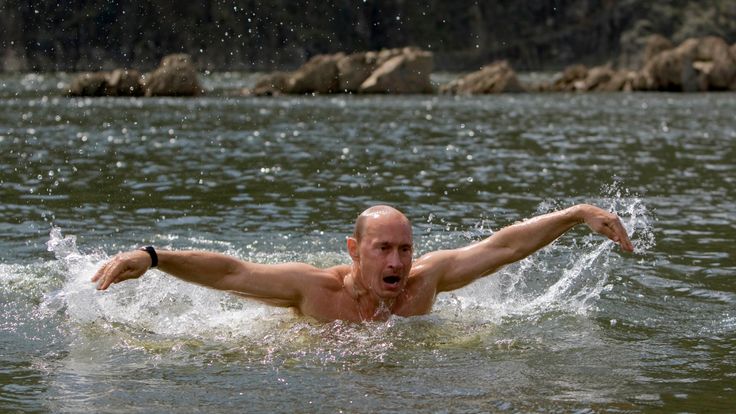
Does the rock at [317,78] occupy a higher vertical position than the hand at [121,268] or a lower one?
lower

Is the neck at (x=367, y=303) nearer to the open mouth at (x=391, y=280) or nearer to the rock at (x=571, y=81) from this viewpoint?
the open mouth at (x=391, y=280)

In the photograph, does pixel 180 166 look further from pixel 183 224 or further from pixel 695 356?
pixel 695 356

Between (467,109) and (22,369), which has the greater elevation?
(22,369)

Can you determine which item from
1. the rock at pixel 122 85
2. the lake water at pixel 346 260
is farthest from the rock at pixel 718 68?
the lake water at pixel 346 260

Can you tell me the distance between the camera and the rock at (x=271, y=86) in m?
70.8

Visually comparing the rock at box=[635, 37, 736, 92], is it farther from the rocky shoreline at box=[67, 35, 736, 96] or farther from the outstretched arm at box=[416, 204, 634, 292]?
the outstretched arm at box=[416, 204, 634, 292]

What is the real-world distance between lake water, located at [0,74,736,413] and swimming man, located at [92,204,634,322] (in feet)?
0.61

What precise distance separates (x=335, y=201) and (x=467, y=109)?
35413 millimetres

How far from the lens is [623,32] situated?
169 metres

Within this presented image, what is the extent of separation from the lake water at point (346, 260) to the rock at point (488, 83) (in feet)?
137

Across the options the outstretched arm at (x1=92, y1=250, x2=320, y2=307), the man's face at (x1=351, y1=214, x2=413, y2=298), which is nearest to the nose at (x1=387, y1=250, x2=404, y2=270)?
the man's face at (x1=351, y1=214, x2=413, y2=298)

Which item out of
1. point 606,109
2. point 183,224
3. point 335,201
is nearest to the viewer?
point 183,224

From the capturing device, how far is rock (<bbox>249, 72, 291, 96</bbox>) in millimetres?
70750

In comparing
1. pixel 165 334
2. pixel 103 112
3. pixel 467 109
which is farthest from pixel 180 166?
pixel 467 109
